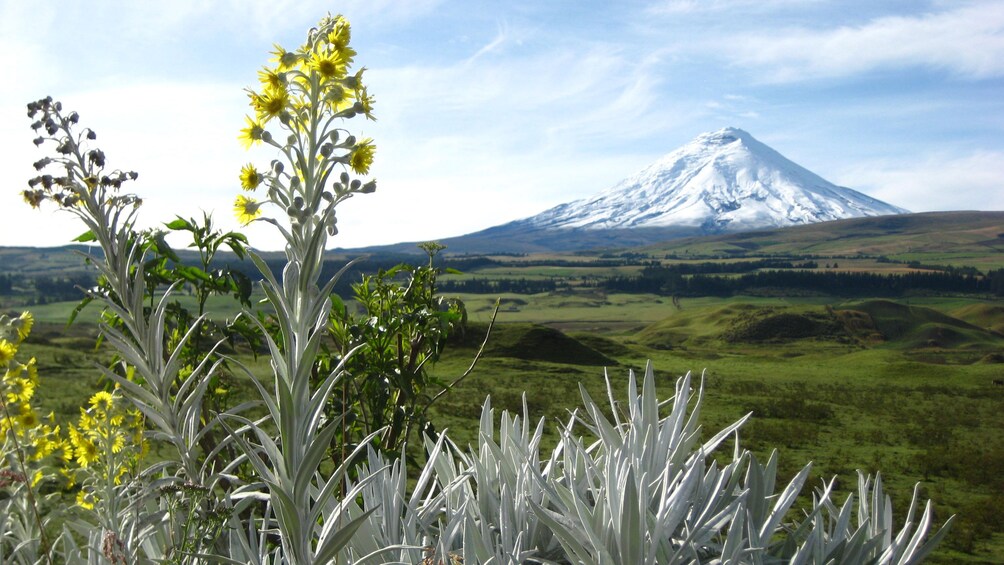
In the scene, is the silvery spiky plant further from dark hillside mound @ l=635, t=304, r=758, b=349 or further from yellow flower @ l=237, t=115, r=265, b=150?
dark hillside mound @ l=635, t=304, r=758, b=349

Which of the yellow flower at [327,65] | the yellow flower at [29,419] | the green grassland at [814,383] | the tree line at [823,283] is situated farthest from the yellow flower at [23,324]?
the tree line at [823,283]

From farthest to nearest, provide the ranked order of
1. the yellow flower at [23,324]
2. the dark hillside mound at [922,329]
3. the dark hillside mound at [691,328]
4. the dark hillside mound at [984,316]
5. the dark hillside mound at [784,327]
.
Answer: the dark hillside mound at [984,316], the dark hillside mound at [691,328], the dark hillside mound at [784,327], the dark hillside mound at [922,329], the yellow flower at [23,324]

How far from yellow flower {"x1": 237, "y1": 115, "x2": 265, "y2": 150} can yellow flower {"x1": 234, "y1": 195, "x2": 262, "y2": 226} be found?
0.50ft

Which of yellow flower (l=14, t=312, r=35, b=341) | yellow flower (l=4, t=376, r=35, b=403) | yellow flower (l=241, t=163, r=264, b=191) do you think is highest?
yellow flower (l=241, t=163, r=264, b=191)

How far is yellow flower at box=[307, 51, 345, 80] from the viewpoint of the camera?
1.67 m

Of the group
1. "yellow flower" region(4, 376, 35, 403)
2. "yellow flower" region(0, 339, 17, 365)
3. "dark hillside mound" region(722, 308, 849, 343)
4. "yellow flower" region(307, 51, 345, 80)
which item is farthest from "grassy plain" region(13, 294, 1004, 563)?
"dark hillside mound" region(722, 308, 849, 343)

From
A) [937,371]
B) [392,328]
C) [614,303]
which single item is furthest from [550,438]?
[614,303]

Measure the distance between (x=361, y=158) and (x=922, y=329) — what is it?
187 ft

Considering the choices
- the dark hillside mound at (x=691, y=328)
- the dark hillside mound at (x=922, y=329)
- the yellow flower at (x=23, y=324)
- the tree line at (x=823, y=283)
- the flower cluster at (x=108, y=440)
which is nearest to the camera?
the flower cluster at (x=108, y=440)

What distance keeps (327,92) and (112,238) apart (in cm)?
92

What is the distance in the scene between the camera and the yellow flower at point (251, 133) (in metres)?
1.67

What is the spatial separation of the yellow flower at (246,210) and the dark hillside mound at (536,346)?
22960mm

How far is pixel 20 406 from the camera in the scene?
2.55 metres

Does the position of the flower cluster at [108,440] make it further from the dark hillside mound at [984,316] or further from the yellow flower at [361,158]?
the dark hillside mound at [984,316]
